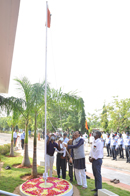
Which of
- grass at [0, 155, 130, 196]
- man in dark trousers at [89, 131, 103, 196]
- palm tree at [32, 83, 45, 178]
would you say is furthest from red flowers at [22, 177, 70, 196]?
palm tree at [32, 83, 45, 178]

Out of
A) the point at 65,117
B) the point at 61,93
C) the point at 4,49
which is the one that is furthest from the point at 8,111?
the point at 65,117

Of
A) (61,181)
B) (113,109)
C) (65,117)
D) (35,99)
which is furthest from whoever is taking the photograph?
(65,117)

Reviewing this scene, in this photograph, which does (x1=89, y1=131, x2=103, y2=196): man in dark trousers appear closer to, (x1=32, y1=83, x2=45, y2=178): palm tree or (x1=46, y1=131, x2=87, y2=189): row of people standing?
Answer: (x1=46, y1=131, x2=87, y2=189): row of people standing

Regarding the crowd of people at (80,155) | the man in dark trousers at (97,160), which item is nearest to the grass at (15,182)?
the crowd of people at (80,155)

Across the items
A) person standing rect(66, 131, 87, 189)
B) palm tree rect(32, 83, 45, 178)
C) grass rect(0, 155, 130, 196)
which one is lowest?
grass rect(0, 155, 130, 196)

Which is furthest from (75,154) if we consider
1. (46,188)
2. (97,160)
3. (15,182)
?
(15,182)

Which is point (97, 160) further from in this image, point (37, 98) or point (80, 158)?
point (37, 98)

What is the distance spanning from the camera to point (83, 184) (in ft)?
20.2

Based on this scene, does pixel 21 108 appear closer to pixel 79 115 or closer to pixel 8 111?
pixel 8 111

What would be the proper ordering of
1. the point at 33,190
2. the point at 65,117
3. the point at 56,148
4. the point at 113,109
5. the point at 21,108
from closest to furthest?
the point at 33,190 → the point at 56,148 → the point at 21,108 → the point at 113,109 → the point at 65,117

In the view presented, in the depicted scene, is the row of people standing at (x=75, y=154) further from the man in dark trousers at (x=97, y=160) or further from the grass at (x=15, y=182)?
the man in dark trousers at (x=97, y=160)

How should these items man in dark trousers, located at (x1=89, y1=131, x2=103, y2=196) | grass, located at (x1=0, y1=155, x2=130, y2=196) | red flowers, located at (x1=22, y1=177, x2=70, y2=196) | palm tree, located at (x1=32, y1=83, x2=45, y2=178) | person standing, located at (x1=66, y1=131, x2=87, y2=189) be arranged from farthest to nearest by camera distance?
palm tree, located at (x1=32, y1=83, x2=45, y2=178)
person standing, located at (x1=66, y1=131, x2=87, y2=189)
grass, located at (x1=0, y1=155, x2=130, y2=196)
man in dark trousers, located at (x1=89, y1=131, x2=103, y2=196)
red flowers, located at (x1=22, y1=177, x2=70, y2=196)

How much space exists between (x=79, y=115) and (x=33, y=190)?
30.8 meters

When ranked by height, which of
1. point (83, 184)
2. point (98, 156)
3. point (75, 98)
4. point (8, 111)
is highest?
point (75, 98)
